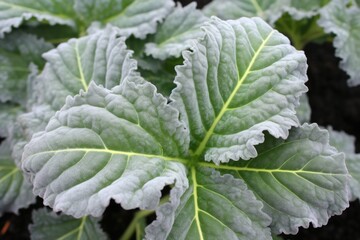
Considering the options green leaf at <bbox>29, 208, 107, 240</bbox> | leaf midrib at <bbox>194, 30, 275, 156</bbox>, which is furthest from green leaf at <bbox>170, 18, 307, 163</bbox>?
green leaf at <bbox>29, 208, 107, 240</bbox>

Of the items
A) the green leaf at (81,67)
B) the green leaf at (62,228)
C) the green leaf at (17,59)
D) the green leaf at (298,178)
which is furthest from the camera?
the green leaf at (17,59)

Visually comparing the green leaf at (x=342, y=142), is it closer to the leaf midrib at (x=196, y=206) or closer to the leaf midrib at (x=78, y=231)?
the leaf midrib at (x=196, y=206)

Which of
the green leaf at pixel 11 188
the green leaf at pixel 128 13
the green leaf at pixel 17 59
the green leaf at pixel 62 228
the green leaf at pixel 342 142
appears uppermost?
the green leaf at pixel 128 13

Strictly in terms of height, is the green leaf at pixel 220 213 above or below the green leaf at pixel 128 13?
below

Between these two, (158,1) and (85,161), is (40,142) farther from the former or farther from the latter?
(158,1)

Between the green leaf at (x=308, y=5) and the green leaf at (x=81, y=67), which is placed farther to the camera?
the green leaf at (x=308, y=5)

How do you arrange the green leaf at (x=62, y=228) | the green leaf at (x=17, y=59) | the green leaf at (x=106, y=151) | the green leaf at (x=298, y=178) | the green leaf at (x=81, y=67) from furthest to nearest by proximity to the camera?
1. the green leaf at (x=17, y=59)
2. the green leaf at (x=62, y=228)
3. the green leaf at (x=81, y=67)
4. the green leaf at (x=298, y=178)
5. the green leaf at (x=106, y=151)

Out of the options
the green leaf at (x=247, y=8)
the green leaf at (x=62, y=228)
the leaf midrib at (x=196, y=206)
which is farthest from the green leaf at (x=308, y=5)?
the green leaf at (x=62, y=228)

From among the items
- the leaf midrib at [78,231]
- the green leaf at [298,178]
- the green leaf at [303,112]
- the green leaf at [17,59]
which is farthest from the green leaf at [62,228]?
the green leaf at [303,112]
